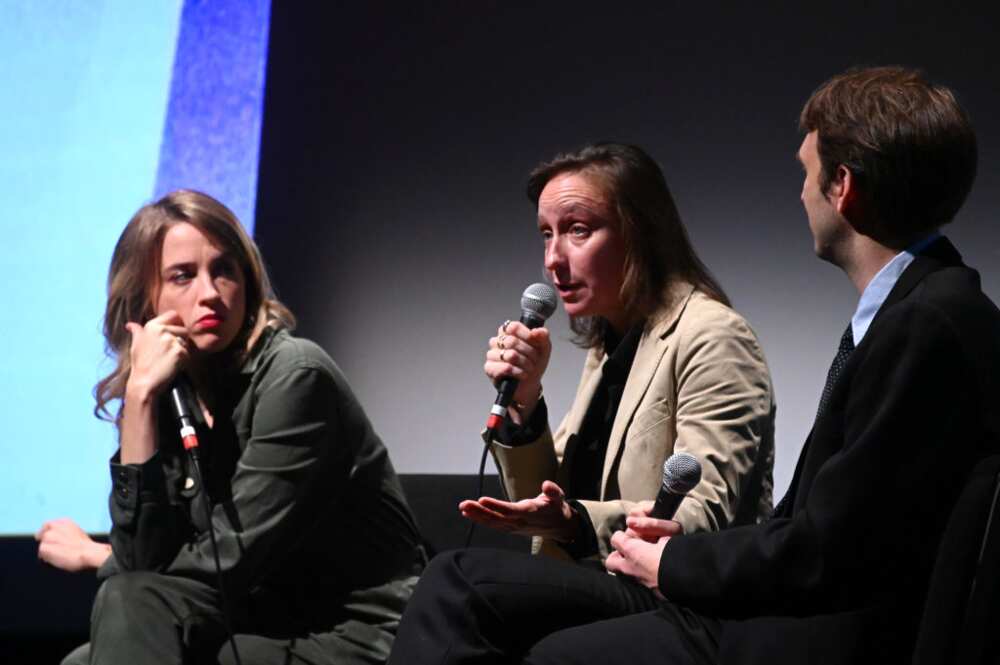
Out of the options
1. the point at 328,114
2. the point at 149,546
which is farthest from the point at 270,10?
the point at 149,546

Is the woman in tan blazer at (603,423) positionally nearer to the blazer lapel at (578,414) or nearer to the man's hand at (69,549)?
the blazer lapel at (578,414)

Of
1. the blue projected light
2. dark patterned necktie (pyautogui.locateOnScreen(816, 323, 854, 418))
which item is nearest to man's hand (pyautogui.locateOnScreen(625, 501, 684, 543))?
dark patterned necktie (pyautogui.locateOnScreen(816, 323, 854, 418))

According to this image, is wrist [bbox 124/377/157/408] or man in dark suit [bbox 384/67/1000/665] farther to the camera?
wrist [bbox 124/377/157/408]

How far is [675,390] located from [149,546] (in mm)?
891

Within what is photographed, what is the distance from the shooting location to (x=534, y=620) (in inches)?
61.3

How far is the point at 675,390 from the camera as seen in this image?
197 cm

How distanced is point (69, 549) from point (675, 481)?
122 cm

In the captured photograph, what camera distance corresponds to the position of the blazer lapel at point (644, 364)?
1971mm

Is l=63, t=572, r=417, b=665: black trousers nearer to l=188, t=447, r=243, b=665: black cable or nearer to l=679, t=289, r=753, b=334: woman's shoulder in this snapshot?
l=188, t=447, r=243, b=665: black cable

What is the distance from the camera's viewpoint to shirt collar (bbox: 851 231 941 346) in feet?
4.42

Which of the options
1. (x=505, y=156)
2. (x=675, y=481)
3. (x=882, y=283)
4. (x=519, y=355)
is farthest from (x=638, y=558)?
(x=505, y=156)

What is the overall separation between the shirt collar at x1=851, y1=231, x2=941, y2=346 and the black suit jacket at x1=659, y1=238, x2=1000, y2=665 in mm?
56

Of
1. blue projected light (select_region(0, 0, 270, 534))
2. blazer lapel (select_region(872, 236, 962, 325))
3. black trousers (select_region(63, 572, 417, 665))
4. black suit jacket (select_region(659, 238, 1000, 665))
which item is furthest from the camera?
blue projected light (select_region(0, 0, 270, 534))

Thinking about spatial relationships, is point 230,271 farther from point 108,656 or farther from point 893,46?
point 893,46
